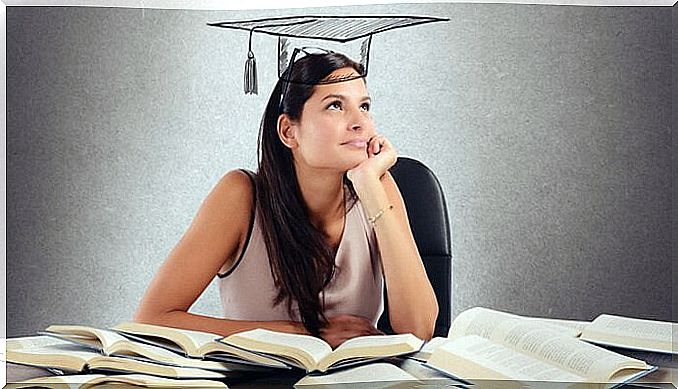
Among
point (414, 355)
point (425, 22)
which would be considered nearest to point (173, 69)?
point (425, 22)

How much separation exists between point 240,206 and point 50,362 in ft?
1.84

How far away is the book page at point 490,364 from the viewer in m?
2.07

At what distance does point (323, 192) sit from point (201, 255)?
0.33 metres

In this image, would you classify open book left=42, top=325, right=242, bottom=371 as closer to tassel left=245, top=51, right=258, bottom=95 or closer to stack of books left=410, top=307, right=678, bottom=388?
stack of books left=410, top=307, right=678, bottom=388

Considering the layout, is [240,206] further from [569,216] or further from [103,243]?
[569,216]

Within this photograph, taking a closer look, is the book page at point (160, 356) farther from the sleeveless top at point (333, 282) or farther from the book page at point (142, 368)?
the sleeveless top at point (333, 282)

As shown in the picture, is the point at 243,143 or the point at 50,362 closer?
the point at 50,362

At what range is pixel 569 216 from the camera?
7.88 ft

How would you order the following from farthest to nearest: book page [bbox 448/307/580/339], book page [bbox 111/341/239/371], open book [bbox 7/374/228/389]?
book page [bbox 448/307/580/339]
book page [bbox 111/341/239/371]
open book [bbox 7/374/228/389]

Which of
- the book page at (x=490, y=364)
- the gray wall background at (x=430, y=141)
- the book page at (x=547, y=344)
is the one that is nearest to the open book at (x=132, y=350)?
the gray wall background at (x=430, y=141)

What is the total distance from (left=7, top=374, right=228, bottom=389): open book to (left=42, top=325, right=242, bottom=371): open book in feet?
0.27

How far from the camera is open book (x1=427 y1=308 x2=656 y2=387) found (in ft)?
6.68

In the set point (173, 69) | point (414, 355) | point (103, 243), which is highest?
point (173, 69)

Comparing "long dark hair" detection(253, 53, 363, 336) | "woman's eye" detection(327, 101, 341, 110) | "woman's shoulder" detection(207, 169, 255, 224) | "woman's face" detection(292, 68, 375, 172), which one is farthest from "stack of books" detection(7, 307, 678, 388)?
"woman's eye" detection(327, 101, 341, 110)
